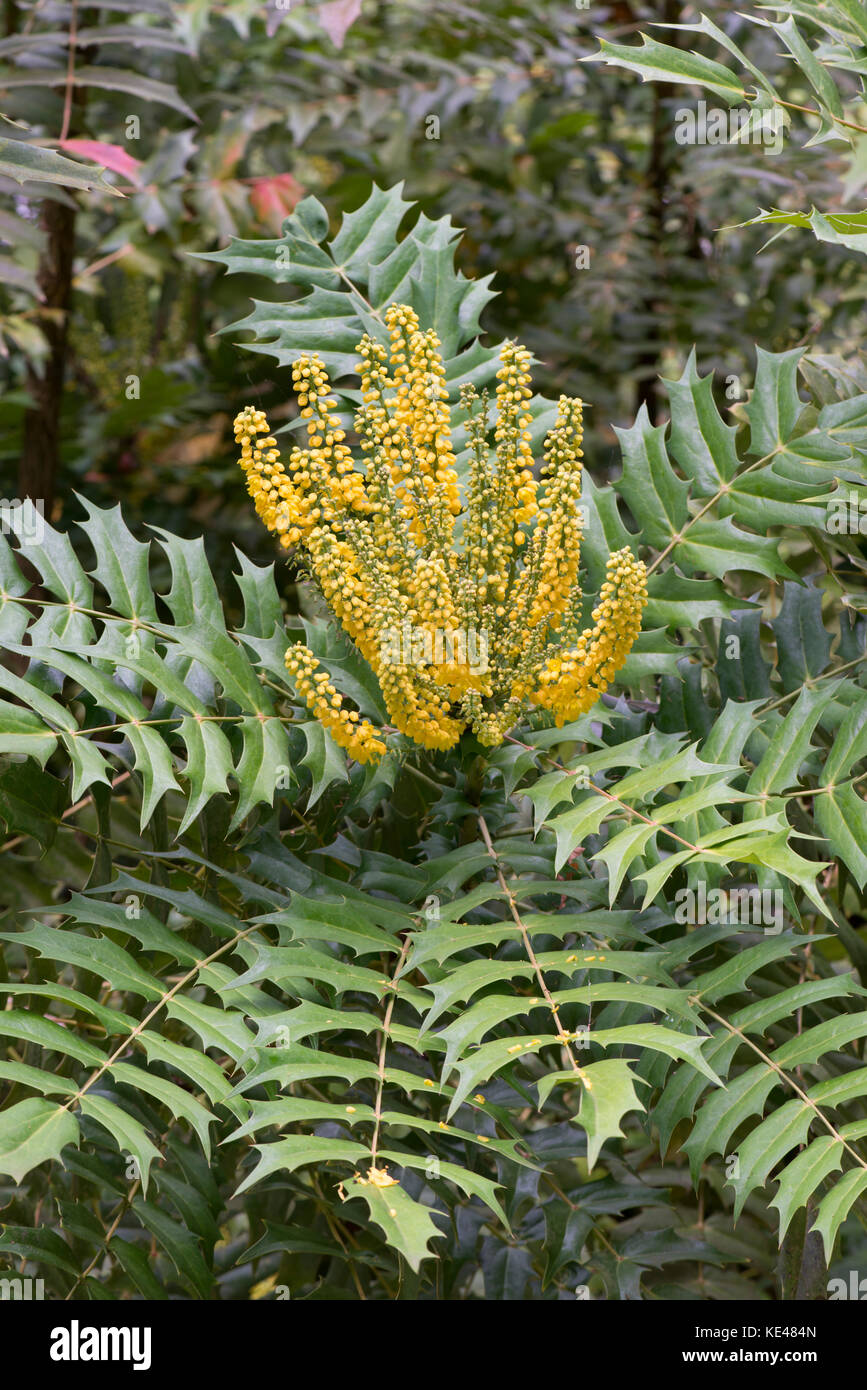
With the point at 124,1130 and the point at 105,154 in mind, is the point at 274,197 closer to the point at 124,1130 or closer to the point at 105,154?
the point at 105,154

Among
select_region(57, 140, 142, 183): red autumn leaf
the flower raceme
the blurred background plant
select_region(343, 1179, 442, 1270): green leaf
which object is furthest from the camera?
the blurred background plant

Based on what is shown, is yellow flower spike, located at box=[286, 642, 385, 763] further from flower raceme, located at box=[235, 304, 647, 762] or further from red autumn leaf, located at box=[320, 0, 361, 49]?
red autumn leaf, located at box=[320, 0, 361, 49]

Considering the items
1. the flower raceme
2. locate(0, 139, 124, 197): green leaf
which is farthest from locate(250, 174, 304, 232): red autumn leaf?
the flower raceme

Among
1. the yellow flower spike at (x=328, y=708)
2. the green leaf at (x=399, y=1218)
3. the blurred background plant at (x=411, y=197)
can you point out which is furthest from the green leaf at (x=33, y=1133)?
the blurred background plant at (x=411, y=197)

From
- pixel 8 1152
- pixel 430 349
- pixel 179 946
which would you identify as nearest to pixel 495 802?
pixel 179 946

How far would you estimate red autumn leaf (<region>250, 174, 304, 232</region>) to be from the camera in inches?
106

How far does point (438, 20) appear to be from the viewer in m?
3.04

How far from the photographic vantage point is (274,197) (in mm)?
2717

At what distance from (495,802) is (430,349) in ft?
1.65

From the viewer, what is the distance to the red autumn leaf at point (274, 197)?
8.86ft

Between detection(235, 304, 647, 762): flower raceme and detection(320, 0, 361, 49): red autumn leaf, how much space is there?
1.23m

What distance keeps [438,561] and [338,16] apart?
1.55 m

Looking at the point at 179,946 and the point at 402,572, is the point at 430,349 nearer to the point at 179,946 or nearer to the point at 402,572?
the point at 402,572

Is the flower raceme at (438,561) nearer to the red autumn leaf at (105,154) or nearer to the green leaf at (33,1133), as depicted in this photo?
the green leaf at (33,1133)
